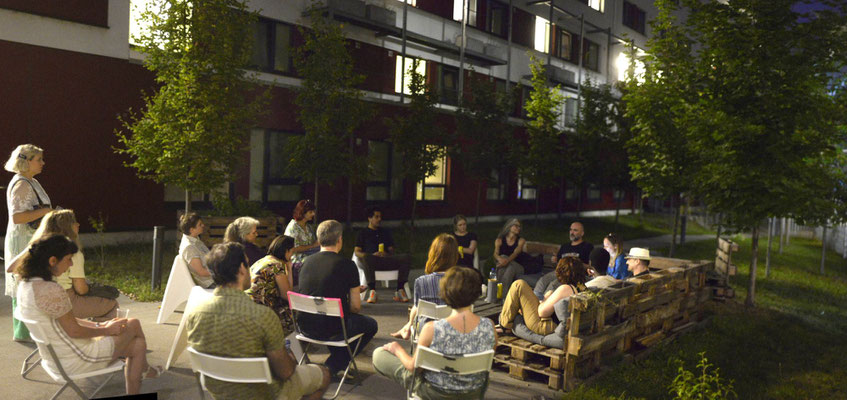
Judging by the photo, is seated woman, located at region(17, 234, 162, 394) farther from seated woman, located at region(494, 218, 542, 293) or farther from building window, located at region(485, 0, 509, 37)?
building window, located at region(485, 0, 509, 37)

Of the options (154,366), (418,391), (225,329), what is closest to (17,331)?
(154,366)

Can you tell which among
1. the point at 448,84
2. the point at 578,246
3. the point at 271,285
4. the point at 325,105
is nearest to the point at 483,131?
the point at 448,84

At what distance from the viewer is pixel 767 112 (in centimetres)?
940

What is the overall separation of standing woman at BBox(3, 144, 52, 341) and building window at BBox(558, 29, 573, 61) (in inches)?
1117

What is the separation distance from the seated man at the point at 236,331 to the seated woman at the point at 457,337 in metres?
0.89

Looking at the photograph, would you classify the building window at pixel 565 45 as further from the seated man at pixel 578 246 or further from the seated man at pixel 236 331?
the seated man at pixel 236 331

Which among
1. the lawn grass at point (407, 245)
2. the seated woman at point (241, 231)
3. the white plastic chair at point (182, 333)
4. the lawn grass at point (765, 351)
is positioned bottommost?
the lawn grass at point (765, 351)

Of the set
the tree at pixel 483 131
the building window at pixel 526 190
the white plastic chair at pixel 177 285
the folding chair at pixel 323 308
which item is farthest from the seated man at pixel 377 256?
the building window at pixel 526 190

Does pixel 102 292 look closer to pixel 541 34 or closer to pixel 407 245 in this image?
pixel 407 245

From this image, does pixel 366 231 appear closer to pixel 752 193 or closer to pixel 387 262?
pixel 387 262

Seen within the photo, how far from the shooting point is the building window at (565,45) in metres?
31.0

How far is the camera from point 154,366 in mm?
4930

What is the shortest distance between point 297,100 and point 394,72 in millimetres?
7828

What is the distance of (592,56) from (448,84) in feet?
44.6
